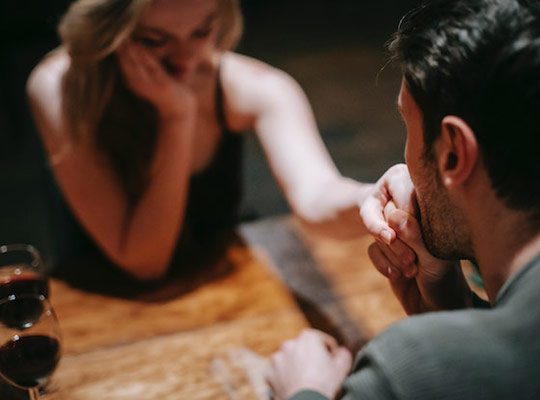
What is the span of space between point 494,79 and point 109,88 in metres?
1.14

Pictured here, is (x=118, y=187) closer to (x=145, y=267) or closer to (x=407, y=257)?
(x=145, y=267)

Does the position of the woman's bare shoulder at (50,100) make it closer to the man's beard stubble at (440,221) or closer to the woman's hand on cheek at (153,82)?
the woman's hand on cheek at (153,82)

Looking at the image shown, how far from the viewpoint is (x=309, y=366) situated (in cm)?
117

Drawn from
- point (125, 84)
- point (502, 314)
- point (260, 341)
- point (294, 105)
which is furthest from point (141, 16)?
point (502, 314)

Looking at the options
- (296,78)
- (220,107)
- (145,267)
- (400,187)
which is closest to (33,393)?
(145,267)

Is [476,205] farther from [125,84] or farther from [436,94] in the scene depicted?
[125,84]

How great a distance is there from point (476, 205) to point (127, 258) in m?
0.96

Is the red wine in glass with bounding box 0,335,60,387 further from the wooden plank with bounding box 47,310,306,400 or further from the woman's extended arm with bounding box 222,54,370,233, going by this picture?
the woman's extended arm with bounding box 222,54,370,233

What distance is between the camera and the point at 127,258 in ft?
5.54

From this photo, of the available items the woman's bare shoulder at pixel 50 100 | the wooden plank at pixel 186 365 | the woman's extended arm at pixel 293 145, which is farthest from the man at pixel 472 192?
the woman's bare shoulder at pixel 50 100

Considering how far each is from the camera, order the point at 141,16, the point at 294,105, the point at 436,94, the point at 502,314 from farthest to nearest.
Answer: the point at 294,105 → the point at 141,16 → the point at 436,94 → the point at 502,314

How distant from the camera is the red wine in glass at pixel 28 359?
1.11 m

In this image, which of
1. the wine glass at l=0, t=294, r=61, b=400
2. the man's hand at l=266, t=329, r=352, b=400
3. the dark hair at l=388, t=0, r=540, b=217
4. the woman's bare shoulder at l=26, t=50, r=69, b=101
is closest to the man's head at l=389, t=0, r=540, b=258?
the dark hair at l=388, t=0, r=540, b=217

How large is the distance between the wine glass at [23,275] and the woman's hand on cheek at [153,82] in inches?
19.3
